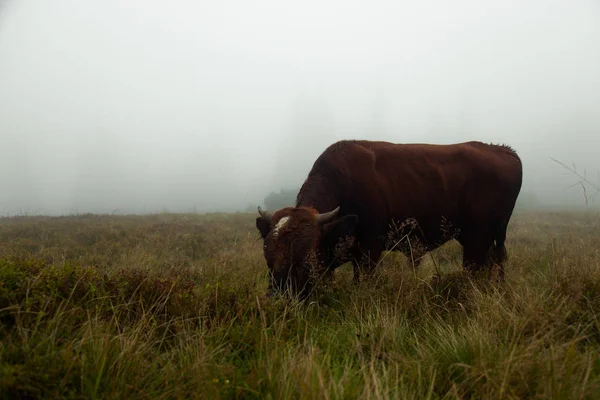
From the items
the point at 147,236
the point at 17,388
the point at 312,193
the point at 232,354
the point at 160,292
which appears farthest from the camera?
the point at 147,236

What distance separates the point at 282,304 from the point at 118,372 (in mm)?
1655

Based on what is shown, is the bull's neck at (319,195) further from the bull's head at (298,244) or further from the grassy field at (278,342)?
the grassy field at (278,342)

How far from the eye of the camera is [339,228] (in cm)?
414

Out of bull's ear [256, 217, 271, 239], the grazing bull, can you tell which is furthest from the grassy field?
bull's ear [256, 217, 271, 239]

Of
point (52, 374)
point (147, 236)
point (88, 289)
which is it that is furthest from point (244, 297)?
point (147, 236)

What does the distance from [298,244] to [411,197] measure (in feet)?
7.83

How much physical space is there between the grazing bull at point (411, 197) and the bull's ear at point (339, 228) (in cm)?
2

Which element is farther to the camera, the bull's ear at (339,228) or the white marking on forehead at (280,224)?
the bull's ear at (339,228)

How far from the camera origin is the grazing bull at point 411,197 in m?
4.75

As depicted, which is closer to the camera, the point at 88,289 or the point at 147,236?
the point at 88,289

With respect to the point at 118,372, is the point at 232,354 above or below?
below

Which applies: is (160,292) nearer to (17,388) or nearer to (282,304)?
(282,304)

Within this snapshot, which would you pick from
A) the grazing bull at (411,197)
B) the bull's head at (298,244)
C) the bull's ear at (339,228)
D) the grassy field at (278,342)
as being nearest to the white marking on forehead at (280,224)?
the bull's head at (298,244)

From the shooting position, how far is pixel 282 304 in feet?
10.1
